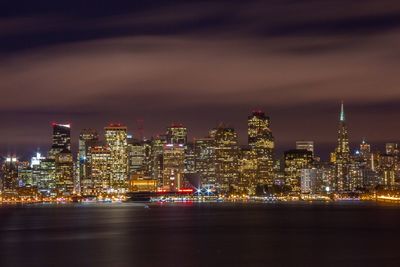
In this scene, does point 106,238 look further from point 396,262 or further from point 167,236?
point 396,262

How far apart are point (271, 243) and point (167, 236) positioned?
61.3 ft

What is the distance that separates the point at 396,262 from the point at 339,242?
73.2 feet

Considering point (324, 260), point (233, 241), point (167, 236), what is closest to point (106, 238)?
point (167, 236)

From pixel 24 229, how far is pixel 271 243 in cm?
4783

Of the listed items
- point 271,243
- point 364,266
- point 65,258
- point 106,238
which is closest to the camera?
point 364,266

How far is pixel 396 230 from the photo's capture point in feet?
388

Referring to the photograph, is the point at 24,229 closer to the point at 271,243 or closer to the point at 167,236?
the point at 167,236

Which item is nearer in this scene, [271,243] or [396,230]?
[271,243]

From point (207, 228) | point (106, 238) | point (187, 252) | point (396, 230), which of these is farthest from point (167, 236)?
point (396, 230)

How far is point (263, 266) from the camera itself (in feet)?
241

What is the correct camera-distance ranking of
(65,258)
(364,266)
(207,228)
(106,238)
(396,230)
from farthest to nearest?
1. (207,228)
2. (396,230)
3. (106,238)
4. (65,258)
5. (364,266)

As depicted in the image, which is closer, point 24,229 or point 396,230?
point 396,230

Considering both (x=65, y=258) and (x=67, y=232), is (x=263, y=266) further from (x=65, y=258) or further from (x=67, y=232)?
(x=67, y=232)

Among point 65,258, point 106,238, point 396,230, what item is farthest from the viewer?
point 396,230
